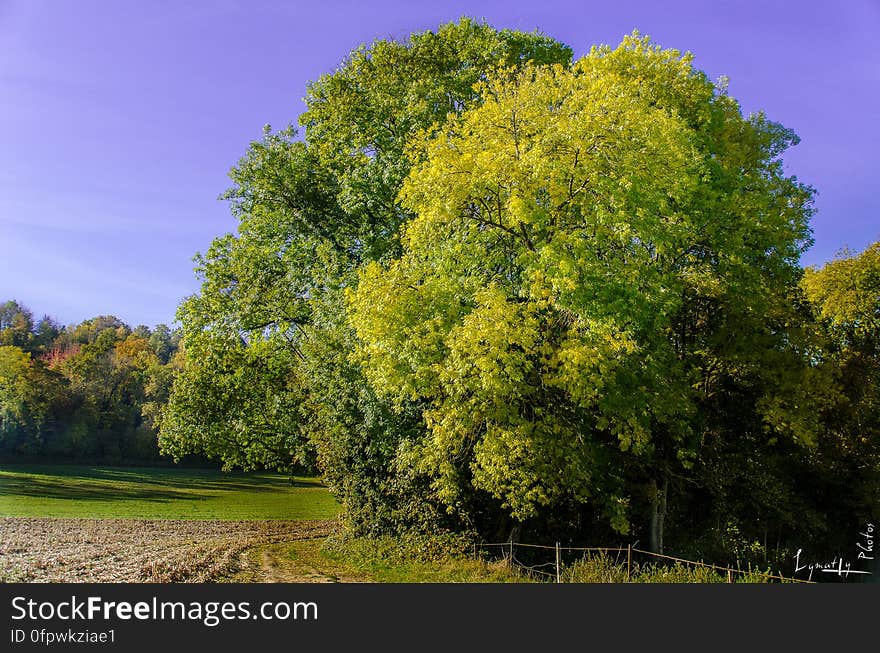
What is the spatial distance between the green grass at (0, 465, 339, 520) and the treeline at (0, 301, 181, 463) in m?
2.54

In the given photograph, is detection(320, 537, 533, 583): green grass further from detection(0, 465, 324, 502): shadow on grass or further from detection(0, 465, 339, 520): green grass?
detection(0, 465, 324, 502): shadow on grass

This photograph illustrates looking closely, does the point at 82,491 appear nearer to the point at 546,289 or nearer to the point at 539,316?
the point at 539,316

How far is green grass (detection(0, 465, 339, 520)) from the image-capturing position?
30984 mm

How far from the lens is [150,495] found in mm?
39125

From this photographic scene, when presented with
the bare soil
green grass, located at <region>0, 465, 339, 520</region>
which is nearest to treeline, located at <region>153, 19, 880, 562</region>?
the bare soil

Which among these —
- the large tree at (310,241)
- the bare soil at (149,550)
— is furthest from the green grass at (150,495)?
the large tree at (310,241)

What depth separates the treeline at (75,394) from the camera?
47.0 m

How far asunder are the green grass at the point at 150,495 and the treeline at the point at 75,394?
8.34 ft

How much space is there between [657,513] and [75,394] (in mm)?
49746

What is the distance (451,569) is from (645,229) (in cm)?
864

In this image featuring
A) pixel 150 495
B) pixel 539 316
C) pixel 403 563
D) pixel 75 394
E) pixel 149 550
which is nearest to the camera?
pixel 539 316
